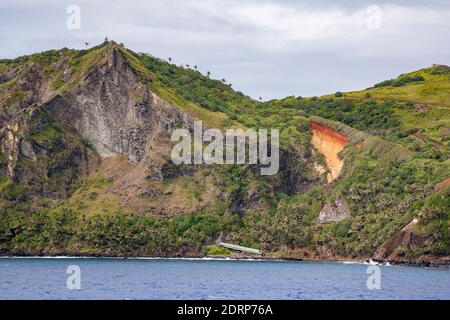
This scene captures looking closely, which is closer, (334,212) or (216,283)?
(216,283)

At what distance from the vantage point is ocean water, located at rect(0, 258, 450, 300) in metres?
86.5

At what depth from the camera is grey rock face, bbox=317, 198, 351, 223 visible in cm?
18788

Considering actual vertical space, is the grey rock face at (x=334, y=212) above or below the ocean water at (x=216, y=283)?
above

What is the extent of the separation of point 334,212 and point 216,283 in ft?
291

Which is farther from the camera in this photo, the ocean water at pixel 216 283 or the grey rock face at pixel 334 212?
the grey rock face at pixel 334 212

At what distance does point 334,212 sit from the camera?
19038cm

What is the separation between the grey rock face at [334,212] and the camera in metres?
188

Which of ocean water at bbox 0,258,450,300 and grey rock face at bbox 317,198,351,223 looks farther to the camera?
grey rock face at bbox 317,198,351,223

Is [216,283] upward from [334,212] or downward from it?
downward

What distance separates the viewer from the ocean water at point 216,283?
86.5 meters

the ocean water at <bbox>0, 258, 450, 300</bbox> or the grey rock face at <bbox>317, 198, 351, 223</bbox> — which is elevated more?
the grey rock face at <bbox>317, 198, 351, 223</bbox>

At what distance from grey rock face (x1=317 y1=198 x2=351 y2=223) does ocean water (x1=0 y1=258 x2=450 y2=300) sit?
44202mm

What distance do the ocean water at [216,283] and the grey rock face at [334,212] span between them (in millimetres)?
44202
